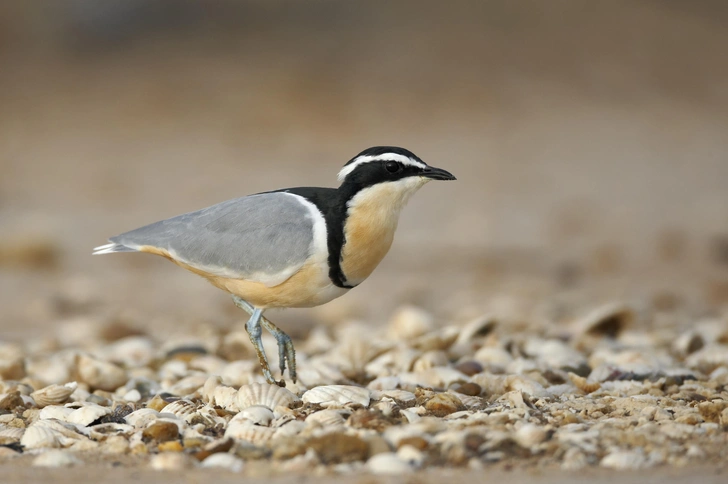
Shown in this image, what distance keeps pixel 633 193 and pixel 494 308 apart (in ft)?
18.8

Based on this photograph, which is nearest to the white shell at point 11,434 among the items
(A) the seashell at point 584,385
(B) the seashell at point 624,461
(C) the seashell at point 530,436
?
(C) the seashell at point 530,436

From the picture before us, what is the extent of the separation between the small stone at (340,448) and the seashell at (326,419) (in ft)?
0.85

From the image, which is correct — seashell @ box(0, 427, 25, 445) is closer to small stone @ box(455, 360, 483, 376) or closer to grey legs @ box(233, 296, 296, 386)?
grey legs @ box(233, 296, 296, 386)

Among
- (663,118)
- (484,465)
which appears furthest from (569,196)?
(484,465)

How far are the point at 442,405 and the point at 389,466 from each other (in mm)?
857

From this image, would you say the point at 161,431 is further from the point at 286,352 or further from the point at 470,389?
the point at 470,389

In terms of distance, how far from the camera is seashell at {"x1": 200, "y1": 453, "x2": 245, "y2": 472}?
3186 millimetres

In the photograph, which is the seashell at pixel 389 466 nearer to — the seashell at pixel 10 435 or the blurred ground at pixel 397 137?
the seashell at pixel 10 435

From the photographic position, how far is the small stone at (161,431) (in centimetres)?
356

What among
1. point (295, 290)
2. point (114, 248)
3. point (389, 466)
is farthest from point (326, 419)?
point (114, 248)

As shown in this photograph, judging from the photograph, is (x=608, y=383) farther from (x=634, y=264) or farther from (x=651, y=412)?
(x=634, y=264)

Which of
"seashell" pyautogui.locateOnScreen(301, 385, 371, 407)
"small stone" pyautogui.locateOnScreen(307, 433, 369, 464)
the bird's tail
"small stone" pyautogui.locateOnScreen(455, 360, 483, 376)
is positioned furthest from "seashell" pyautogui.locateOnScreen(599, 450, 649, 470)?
the bird's tail

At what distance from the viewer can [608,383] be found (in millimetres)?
4617

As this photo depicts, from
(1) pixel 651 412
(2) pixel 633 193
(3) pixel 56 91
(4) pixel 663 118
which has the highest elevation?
(3) pixel 56 91
